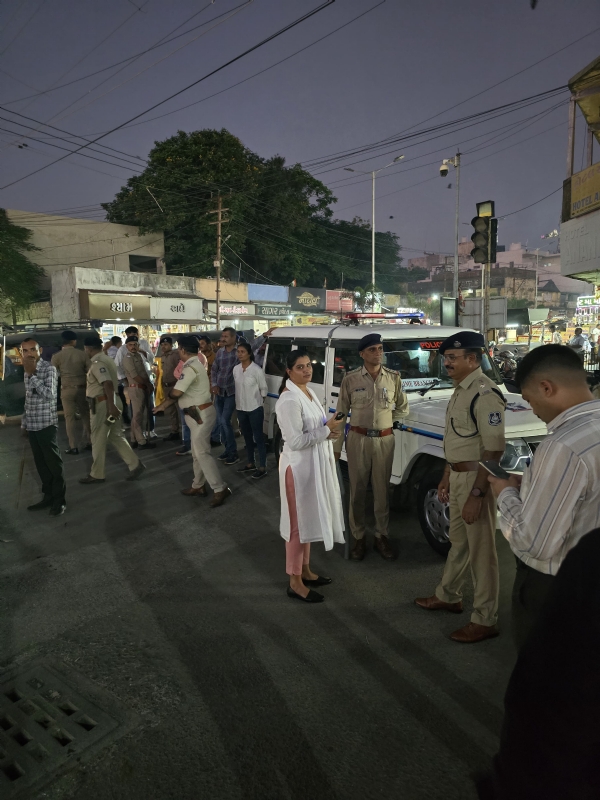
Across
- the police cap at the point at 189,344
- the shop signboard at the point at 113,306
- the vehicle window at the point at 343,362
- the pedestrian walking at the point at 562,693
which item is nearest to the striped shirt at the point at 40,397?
the police cap at the point at 189,344

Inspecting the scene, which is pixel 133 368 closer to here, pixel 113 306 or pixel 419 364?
pixel 419 364

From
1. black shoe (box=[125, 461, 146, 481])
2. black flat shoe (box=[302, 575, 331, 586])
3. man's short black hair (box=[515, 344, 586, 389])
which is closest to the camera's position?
man's short black hair (box=[515, 344, 586, 389])

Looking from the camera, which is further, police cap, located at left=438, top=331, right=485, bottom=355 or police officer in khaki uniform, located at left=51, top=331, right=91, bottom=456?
police officer in khaki uniform, located at left=51, top=331, right=91, bottom=456

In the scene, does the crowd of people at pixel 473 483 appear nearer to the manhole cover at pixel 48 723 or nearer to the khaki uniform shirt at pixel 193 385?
the khaki uniform shirt at pixel 193 385

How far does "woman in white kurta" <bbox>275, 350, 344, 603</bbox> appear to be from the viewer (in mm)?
3867

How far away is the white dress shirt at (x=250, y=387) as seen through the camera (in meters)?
7.39

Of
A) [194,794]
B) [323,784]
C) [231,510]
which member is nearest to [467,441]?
[323,784]

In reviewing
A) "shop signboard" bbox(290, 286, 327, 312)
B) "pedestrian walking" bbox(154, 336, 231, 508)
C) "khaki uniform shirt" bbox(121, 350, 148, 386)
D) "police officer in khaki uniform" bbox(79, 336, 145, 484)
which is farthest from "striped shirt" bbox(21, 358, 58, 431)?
"shop signboard" bbox(290, 286, 327, 312)

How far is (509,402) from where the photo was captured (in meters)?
5.12

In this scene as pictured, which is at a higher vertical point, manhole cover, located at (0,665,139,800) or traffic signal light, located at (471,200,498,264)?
traffic signal light, located at (471,200,498,264)

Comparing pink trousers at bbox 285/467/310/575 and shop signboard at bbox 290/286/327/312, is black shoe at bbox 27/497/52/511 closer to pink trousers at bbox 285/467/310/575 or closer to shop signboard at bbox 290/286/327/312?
pink trousers at bbox 285/467/310/575

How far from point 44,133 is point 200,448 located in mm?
14844

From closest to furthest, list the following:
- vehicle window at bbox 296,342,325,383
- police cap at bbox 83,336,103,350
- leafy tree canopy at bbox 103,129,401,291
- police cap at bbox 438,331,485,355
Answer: police cap at bbox 438,331,485,355, vehicle window at bbox 296,342,325,383, police cap at bbox 83,336,103,350, leafy tree canopy at bbox 103,129,401,291

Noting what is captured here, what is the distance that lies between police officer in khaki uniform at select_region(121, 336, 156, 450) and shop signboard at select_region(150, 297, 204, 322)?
733 inches
